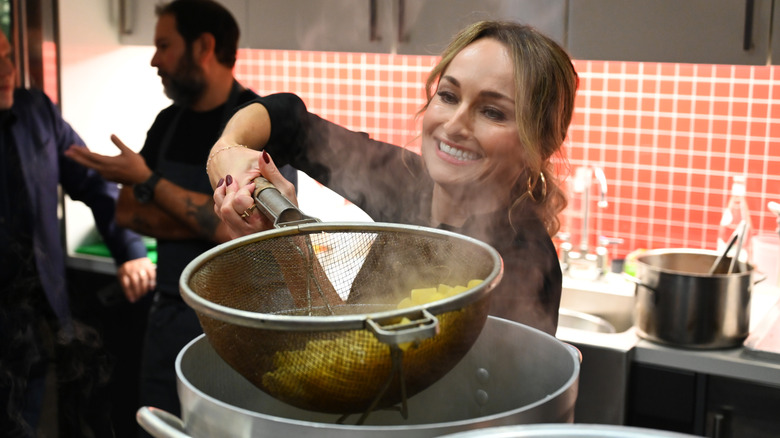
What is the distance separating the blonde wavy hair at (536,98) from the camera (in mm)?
1328

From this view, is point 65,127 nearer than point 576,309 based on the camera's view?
No

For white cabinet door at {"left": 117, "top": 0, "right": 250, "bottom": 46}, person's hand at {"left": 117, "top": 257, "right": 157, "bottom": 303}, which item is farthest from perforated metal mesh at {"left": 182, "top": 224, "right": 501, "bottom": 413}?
white cabinet door at {"left": 117, "top": 0, "right": 250, "bottom": 46}

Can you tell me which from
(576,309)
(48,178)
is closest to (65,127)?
(48,178)

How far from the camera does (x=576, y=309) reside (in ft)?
8.00

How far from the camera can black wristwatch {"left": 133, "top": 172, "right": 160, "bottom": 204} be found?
95.7 inches

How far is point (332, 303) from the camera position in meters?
0.89

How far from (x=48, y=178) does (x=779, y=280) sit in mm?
2365

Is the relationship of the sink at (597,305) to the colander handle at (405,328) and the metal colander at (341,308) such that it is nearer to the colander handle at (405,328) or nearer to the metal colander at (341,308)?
the metal colander at (341,308)

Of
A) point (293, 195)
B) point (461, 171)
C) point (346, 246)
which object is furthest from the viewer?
point (461, 171)

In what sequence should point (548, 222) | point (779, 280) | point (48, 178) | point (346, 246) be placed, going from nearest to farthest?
point (346, 246) → point (548, 222) → point (779, 280) → point (48, 178)

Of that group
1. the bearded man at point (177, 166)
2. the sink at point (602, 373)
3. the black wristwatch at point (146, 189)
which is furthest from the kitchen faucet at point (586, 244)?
the black wristwatch at point (146, 189)

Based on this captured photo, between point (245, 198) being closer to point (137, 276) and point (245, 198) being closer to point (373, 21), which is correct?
point (373, 21)

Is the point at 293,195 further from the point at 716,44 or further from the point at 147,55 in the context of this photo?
the point at 147,55

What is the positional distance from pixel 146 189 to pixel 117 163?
19cm
